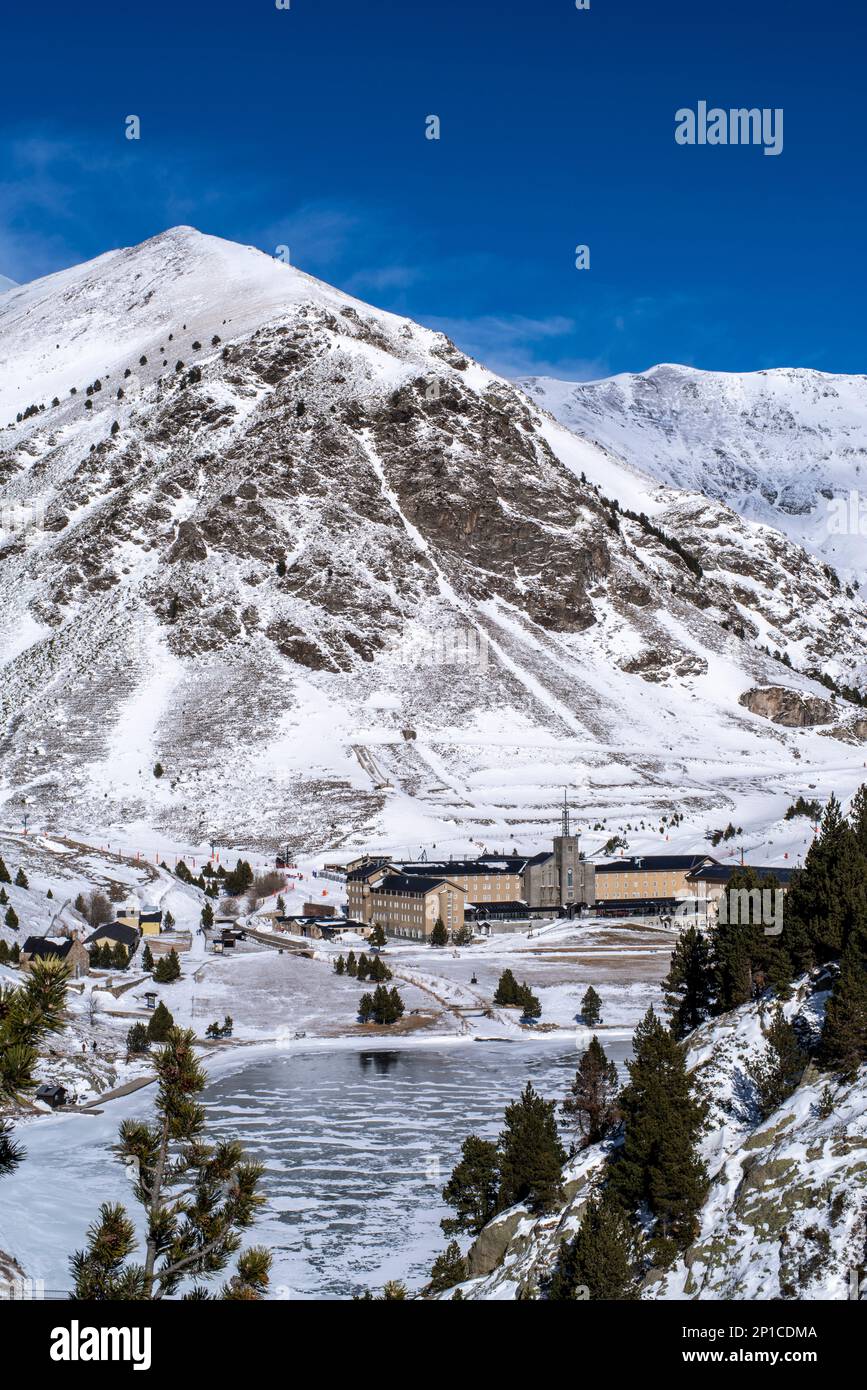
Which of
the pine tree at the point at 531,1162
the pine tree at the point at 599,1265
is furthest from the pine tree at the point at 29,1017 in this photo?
the pine tree at the point at 531,1162

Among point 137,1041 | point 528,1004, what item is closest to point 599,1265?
point 137,1041

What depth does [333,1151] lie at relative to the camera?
48062mm

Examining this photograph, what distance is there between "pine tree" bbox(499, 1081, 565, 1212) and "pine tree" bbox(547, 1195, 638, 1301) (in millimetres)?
6720

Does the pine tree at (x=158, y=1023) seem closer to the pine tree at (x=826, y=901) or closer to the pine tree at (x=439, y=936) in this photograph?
the pine tree at (x=826, y=901)

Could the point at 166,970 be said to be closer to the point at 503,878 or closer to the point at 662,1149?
the point at 503,878

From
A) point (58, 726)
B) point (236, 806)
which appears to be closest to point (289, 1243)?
point (236, 806)

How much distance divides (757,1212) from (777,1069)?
28.4ft

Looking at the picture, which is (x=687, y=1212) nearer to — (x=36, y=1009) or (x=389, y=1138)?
(x=36, y=1009)

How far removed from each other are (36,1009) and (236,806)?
14487 cm

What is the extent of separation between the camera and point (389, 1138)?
4981cm

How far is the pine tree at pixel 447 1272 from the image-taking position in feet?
104
